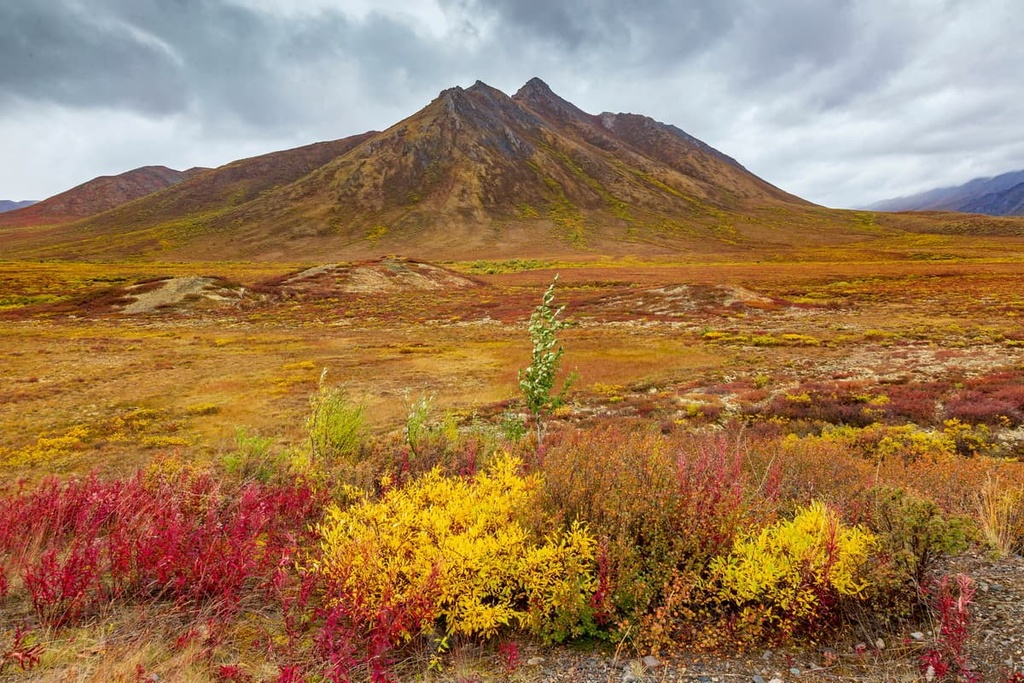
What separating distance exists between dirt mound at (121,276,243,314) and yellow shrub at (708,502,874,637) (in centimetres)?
5306

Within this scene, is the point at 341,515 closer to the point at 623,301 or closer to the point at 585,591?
the point at 585,591

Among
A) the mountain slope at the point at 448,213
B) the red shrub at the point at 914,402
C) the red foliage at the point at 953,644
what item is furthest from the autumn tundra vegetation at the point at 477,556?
the mountain slope at the point at 448,213

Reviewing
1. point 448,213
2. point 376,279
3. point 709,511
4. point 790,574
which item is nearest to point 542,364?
point 709,511

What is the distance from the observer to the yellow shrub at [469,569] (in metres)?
3.57

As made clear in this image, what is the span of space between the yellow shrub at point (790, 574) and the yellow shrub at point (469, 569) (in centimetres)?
107

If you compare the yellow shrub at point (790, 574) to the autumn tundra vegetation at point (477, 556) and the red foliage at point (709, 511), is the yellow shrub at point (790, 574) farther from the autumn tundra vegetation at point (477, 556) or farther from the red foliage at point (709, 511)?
the red foliage at point (709, 511)

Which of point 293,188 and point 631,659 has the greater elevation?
point 293,188

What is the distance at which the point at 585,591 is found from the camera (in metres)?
3.75

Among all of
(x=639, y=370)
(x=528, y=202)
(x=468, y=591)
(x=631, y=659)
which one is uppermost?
(x=528, y=202)

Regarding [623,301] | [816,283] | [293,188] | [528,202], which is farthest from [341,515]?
[293,188]

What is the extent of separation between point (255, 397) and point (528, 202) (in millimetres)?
174304

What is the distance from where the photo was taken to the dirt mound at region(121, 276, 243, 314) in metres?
45.2

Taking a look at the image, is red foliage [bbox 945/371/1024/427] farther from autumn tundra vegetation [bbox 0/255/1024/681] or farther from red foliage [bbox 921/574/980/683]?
red foliage [bbox 921/574/980/683]

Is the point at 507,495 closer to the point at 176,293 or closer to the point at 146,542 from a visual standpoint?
the point at 146,542
